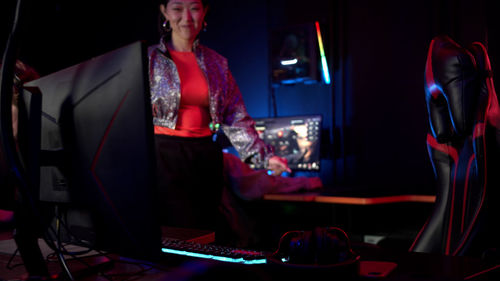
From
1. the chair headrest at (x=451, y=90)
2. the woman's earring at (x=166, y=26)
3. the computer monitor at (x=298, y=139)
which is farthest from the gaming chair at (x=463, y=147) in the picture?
the computer monitor at (x=298, y=139)

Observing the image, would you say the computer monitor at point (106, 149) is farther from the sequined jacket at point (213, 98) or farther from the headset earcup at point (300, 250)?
the sequined jacket at point (213, 98)

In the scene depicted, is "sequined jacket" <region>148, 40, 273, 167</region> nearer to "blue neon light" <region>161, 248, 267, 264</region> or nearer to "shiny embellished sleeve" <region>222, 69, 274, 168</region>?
"shiny embellished sleeve" <region>222, 69, 274, 168</region>

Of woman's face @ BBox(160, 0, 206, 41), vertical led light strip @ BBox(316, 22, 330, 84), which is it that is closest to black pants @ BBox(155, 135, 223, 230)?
woman's face @ BBox(160, 0, 206, 41)

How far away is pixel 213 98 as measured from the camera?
1.76 metres

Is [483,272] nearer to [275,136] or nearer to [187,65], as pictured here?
[187,65]

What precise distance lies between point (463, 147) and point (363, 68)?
212cm

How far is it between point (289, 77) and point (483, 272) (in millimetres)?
2722

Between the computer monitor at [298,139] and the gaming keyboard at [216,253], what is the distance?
2108 millimetres

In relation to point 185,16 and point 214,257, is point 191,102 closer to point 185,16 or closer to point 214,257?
point 185,16

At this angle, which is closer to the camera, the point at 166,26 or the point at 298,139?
the point at 166,26

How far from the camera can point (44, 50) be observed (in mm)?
4801

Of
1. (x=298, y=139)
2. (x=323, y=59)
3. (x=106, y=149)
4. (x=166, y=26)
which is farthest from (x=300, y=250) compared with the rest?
(x=323, y=59)

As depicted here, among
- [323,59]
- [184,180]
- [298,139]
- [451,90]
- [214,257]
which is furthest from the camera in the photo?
[323,59]

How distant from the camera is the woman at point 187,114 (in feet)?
5.43
